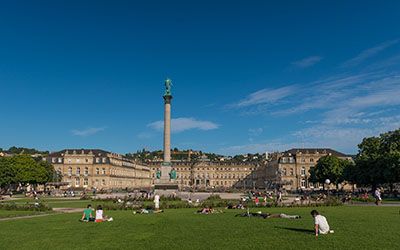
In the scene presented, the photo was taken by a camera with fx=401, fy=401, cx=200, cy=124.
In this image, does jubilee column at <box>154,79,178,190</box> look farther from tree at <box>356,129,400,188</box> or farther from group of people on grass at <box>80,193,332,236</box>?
group of people on grass at <box>80,193,332,236</box>

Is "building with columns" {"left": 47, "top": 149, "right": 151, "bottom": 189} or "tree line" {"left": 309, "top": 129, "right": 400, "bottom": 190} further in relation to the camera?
"building with columns" {"left": 47, "top": 149, "right": 151, "bottom": 189}

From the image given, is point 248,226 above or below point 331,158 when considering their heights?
below

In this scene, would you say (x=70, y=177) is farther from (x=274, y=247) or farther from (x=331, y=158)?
(x=274, y=247)

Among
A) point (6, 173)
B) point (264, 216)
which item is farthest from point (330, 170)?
point (264, 216)

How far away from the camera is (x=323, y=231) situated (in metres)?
18.5

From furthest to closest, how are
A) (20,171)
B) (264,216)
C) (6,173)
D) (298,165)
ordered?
(298,165), (20,171), (6,173), (264,216)

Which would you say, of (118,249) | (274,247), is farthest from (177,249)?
(274,247)

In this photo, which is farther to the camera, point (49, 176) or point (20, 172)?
point (49, 176)

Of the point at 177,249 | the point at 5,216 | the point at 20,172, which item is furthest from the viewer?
the point at 20,172

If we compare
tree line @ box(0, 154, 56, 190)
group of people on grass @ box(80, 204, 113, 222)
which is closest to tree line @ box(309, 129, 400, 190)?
group of people on grass @ box(80, 204, 113, 222)

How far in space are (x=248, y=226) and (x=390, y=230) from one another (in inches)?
280

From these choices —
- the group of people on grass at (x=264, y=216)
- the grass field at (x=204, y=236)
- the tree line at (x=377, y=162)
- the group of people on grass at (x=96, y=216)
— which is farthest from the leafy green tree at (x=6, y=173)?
the tree line at (x=377, y=162)

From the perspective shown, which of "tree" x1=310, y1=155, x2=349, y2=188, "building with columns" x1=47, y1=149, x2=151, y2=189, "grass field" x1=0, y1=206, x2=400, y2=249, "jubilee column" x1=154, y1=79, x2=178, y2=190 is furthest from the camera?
"building with columns" x1=47, y1=149, x2=151, y2=189

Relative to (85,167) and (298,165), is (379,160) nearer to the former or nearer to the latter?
(298,165)
